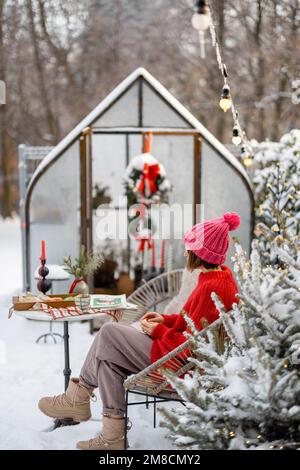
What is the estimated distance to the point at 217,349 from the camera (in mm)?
3121

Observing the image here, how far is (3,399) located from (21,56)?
50.6ft

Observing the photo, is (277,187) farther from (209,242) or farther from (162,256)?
(209,242)

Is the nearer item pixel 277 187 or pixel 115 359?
pixel 115 359

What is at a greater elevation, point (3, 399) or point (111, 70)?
point (111, 70)

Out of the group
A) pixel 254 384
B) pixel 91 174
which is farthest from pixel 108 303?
pixel 91 174

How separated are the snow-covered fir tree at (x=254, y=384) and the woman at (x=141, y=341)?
0.48m

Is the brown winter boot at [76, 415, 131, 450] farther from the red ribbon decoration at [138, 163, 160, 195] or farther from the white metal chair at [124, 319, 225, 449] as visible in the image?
the red ribbon decoration at [138, 163, 160, 195]

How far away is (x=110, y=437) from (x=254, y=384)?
3.74 feet

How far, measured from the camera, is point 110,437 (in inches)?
137

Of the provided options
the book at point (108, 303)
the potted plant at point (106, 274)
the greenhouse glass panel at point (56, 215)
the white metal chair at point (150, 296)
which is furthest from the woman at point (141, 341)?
the potted plant at point (106, 274)

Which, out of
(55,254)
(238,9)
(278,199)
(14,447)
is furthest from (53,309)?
(238,9)

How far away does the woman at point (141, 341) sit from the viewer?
3490mm

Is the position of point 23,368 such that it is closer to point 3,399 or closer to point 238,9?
point 3,399

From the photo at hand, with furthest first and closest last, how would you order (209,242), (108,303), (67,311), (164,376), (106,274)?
(106,274)
(108,303)
(67,311)
(209,242)
(164,376)
